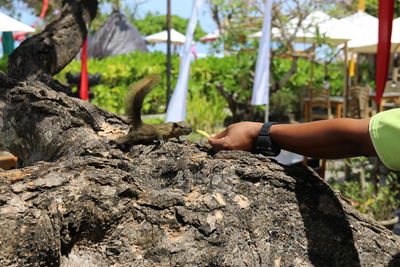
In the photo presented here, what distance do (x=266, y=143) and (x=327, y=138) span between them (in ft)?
0.69

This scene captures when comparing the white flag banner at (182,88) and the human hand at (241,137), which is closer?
the human hand at (241,137)

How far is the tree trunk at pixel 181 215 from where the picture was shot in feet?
4.45

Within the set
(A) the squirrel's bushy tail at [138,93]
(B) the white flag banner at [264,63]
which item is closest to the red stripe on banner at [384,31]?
(B) the white flag banner at [264,63]

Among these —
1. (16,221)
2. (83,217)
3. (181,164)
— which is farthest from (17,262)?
(181,164)

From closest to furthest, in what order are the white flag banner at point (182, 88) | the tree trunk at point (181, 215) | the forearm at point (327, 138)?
the tree trunk at point (181, 215)
the forearm at point (327, 138)
the white flag banner at point (182, 88)

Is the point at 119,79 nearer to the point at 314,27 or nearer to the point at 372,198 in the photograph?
the point at 314,27

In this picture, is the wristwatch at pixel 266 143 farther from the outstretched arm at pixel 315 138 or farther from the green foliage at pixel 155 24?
the green foliage at pixel 155 24

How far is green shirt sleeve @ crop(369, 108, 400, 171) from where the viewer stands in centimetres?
147

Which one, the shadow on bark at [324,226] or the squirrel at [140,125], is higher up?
the squirrel at [140,125]

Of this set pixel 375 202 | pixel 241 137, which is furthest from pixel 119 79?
pixel 241 137

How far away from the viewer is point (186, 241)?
1488mm

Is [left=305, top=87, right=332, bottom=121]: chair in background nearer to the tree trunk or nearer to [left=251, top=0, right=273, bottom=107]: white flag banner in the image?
[left=251, top=0, right=273, bottom=107]: white flag banner

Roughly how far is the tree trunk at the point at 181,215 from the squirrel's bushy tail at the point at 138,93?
21 cm

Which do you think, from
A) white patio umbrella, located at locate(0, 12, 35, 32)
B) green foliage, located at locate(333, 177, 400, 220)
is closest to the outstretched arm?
green foliage, located at locate(333, 177, 400, 220)
